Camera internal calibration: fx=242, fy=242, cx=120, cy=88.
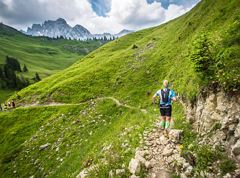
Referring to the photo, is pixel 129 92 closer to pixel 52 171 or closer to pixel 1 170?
pixel 52 171

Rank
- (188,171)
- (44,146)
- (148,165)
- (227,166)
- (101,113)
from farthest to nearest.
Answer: (101,113), (44,146), (148,165), (188,171), (227,166)

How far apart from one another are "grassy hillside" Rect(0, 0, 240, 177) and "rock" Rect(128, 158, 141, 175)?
97cm

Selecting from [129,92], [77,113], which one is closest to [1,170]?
[77,113]

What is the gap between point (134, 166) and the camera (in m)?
14.9

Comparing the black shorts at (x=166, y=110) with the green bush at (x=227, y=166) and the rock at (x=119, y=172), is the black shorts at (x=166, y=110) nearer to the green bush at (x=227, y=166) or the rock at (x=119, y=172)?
the rock at (x=119, y=172)

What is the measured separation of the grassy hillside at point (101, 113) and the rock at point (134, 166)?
97 cm

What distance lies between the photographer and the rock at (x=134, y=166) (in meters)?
14.6

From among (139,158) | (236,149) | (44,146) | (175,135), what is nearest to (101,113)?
(44,146)

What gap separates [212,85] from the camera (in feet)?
55.9

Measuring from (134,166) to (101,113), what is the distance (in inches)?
955

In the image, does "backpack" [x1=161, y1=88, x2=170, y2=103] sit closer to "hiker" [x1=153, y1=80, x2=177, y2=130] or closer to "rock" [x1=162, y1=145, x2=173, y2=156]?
"hiker" [x1=153, y1=80, x2=177, y2=130]

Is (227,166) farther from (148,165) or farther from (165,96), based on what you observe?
(165,96)

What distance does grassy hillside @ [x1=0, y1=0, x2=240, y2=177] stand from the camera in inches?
947

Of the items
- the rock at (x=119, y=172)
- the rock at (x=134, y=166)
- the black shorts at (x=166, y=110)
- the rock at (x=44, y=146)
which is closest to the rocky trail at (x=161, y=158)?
the rock at (x=134, y=166)
